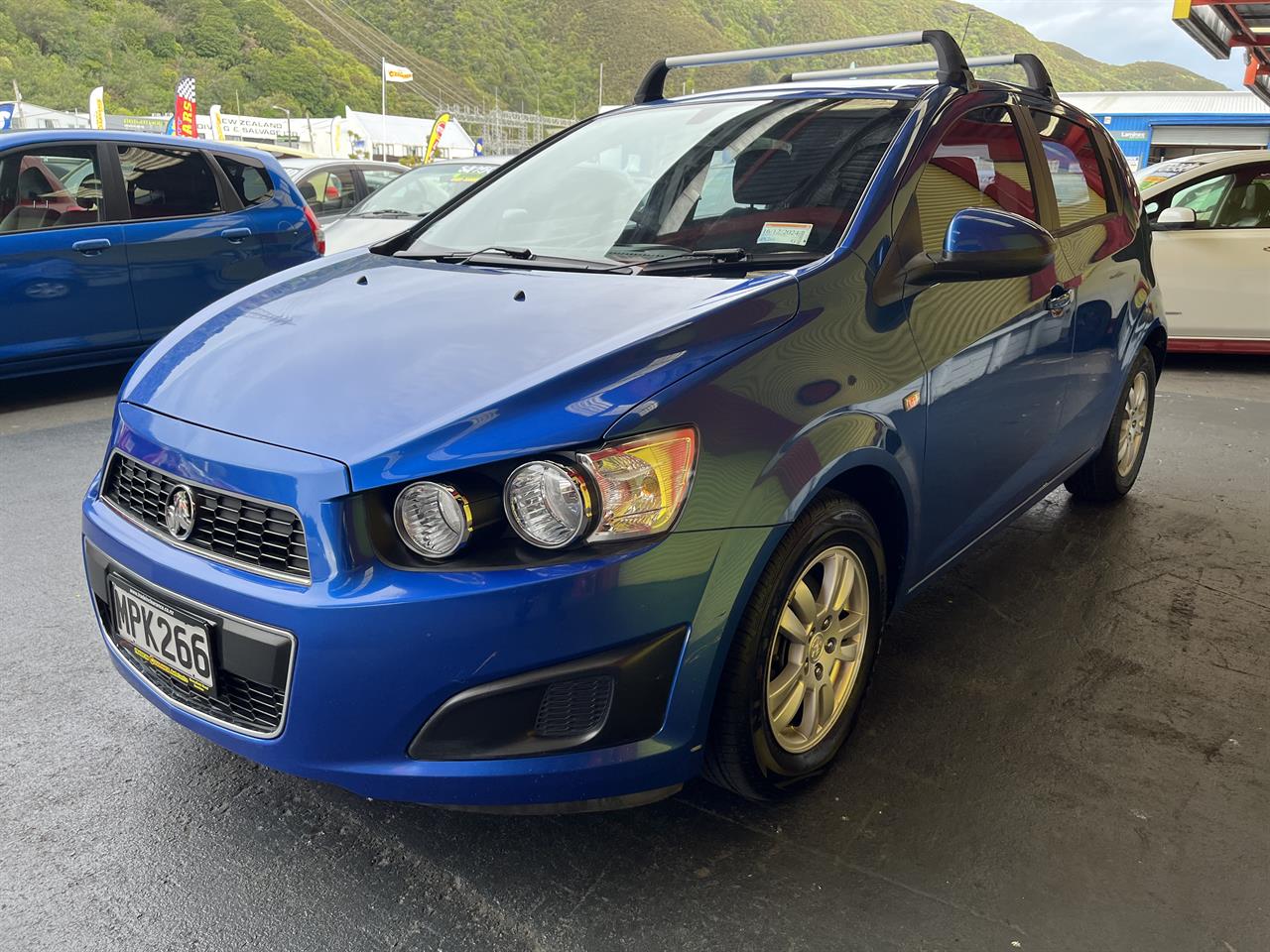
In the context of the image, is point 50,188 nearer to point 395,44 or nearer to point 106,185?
point 106,185

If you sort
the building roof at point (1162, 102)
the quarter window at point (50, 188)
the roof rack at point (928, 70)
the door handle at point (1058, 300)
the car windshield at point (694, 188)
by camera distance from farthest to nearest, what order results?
the building roof at point (1162, 102)
the quarter window at point (50, 188)
the roof rack at point (928, 70)
the door handle at point (1058, 300)
the car windshield at point (694, 188)

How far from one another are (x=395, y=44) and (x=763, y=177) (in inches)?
5205

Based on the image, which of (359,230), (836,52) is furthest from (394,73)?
(836,52)

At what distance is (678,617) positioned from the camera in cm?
182

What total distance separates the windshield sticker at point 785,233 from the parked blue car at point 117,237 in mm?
4630

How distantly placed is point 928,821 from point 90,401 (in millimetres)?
5414

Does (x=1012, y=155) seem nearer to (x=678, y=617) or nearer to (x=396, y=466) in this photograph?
(x=678, y=617)

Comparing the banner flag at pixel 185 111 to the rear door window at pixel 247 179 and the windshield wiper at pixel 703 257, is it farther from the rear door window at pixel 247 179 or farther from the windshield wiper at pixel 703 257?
the windshield wiper at pixel 703 257

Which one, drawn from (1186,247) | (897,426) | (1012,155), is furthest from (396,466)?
(1186,247)

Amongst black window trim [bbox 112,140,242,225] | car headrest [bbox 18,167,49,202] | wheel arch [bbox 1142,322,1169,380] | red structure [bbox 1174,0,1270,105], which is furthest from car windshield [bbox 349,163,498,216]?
red structure [bbox 1174,0,1270,105]

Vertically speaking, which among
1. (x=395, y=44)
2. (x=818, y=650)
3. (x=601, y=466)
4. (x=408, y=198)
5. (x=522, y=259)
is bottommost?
Result: (x=395, y=44)

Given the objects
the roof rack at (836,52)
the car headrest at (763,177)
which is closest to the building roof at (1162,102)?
the roof rack at (836,52)

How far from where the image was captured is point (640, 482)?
181 cm

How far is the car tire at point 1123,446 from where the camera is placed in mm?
4102
